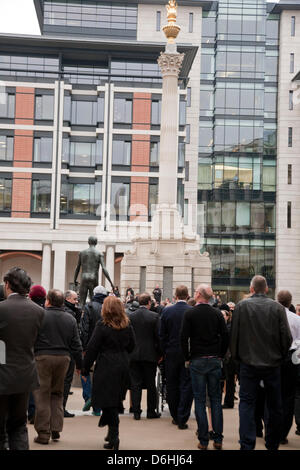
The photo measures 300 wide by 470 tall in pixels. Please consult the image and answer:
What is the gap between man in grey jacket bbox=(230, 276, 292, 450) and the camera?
8.07 meters

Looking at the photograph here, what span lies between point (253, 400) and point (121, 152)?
51241 millimetres

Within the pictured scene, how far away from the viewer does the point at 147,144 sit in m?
58.2

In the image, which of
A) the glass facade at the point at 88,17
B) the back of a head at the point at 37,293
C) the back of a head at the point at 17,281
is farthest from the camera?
the glass facade at the point at 88,17

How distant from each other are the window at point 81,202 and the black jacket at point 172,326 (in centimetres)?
4681

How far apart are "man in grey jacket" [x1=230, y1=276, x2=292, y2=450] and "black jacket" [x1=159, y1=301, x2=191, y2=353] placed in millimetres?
2640

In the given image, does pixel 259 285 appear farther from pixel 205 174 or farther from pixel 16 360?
pixel 205 174

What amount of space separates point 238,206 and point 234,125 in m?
8.34

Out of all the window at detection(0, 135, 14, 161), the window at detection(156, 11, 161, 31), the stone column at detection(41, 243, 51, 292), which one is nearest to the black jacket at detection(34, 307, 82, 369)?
the stone column at detection(41, 243, 51, 292)

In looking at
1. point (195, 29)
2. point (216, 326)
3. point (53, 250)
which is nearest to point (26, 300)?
point (216, 326)

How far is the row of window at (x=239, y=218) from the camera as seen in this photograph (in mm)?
66188

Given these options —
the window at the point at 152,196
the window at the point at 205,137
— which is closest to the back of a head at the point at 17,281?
the window at the point at 152,196

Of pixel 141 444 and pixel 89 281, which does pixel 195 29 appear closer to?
pixel 89 281

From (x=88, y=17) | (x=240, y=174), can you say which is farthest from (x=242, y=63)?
(x=88, y=17)

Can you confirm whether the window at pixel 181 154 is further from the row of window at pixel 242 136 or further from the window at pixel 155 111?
the row of window at pixel 242 136
